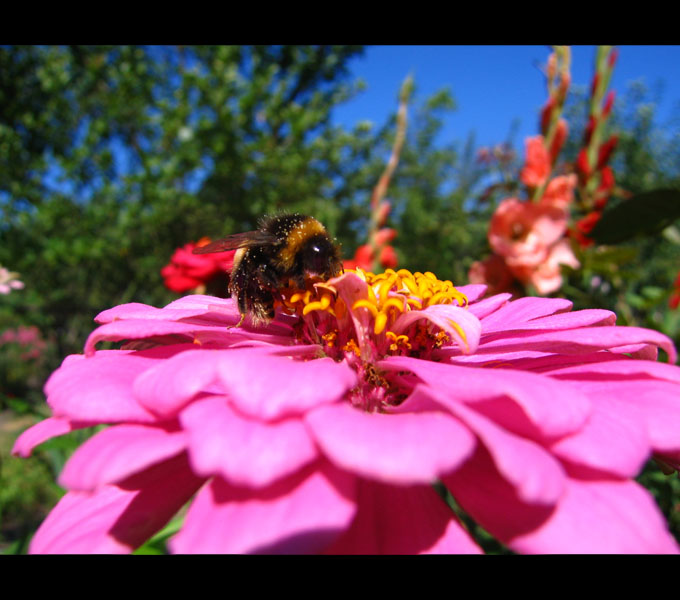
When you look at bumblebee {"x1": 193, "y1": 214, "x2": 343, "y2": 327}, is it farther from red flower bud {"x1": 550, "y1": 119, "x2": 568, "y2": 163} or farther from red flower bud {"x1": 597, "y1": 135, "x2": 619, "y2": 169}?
red flower bud {"x1": 597, "y1": 135, "x2": 619, "y2": 169}

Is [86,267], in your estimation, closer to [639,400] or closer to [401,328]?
[401,328]

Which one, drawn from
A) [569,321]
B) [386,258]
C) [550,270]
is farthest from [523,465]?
[386,258]

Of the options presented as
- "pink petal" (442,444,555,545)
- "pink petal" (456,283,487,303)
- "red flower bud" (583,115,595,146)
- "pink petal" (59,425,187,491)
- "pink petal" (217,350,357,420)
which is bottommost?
"pink petal" (442,444,555,545)

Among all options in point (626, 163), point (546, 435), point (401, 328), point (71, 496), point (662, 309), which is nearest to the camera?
point (546, 435)

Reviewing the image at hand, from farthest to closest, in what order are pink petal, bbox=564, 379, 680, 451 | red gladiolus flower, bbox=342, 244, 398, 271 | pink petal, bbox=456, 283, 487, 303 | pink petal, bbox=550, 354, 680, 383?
red gladiolus flower, bbox=342, 244, 398, 271 < pink petal, bbox=456, 283, 487, 303 < pink petal, bbox=550, 354, 680, 383 < pink petal, bbox=564, 379, 680, 451

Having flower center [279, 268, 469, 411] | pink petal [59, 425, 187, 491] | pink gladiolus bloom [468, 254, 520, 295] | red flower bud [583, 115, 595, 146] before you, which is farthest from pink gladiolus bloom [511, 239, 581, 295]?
pink petal [59, 425, 187, 491]

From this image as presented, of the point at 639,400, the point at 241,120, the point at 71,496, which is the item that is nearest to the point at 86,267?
the point at 241,120

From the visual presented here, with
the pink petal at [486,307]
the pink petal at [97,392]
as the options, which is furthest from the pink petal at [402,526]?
the pink petal at [486,307]
